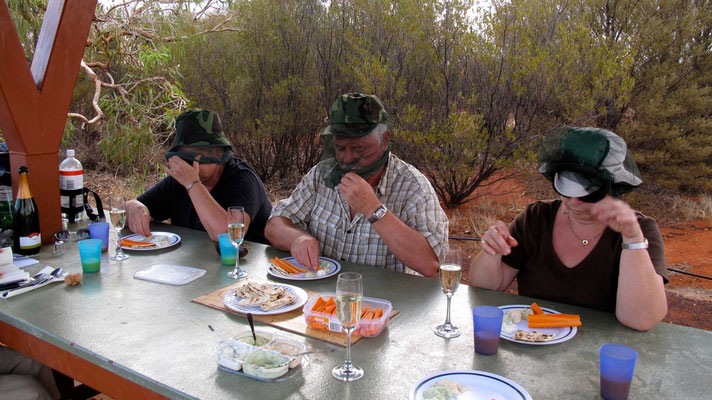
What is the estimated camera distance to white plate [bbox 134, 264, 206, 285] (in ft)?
7.18

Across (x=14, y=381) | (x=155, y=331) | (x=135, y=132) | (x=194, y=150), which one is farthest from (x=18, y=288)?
(x=135, y=132)

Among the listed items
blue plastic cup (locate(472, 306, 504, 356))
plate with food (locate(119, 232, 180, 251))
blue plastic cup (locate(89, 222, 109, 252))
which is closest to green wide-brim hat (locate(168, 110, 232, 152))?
plate with food (locate(119, 232, 180, 251))

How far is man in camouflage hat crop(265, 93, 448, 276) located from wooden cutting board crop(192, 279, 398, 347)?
43 centimetres

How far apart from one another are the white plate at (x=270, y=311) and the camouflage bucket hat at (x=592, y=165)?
1.02 m

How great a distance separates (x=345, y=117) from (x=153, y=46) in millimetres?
4959

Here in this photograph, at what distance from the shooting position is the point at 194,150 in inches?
118

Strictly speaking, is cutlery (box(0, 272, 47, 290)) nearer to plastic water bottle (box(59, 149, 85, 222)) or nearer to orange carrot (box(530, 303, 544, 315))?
plastic water bottle (box(59, 149, 85, 222))

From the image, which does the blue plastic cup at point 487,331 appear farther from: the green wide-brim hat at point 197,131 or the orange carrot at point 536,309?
the green wide-brim hat at point 197,131

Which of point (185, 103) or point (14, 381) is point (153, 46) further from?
point (14, 381)

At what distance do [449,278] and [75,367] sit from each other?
1190mm

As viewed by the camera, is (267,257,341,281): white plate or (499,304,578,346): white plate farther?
(267,257,341,281): white plate

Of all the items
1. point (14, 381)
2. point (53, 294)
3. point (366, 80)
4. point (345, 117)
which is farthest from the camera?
point (366, 80)

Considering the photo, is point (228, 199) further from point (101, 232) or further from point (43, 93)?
point (43, 93)

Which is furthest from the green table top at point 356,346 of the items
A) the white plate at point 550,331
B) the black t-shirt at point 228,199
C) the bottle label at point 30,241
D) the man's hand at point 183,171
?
the black t-shirt at point 228,199
